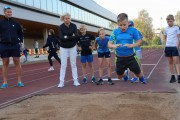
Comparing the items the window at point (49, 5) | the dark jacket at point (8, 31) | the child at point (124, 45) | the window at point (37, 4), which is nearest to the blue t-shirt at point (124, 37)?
the child at point (124, 45)

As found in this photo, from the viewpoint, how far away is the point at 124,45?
21.3 feet

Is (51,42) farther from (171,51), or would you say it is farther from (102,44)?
(171,51)

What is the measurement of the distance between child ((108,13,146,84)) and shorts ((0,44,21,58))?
3.30 meters

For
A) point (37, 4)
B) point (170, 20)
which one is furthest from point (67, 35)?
point (37, 4)

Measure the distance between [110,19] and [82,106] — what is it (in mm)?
82279

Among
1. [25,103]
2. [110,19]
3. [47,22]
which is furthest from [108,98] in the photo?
[110,19]

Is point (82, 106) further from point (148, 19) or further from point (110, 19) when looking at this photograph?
point (148, 19)

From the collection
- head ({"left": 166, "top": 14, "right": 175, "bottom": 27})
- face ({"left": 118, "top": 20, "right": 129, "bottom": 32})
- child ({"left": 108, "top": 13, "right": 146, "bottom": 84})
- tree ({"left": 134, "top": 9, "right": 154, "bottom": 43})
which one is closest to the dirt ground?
child ({"left": 108, "top": 13, "right": 146, "bottom": 84})

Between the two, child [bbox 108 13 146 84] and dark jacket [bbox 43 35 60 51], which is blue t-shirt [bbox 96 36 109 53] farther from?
dark jacket [bbox 43 35 60 51]

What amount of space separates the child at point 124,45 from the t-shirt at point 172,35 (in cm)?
208

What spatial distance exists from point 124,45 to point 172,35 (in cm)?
268

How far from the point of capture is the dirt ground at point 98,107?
16.4 feet

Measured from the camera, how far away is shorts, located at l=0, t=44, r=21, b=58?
8.84 m

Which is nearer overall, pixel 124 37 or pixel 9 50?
pixel 124 37
